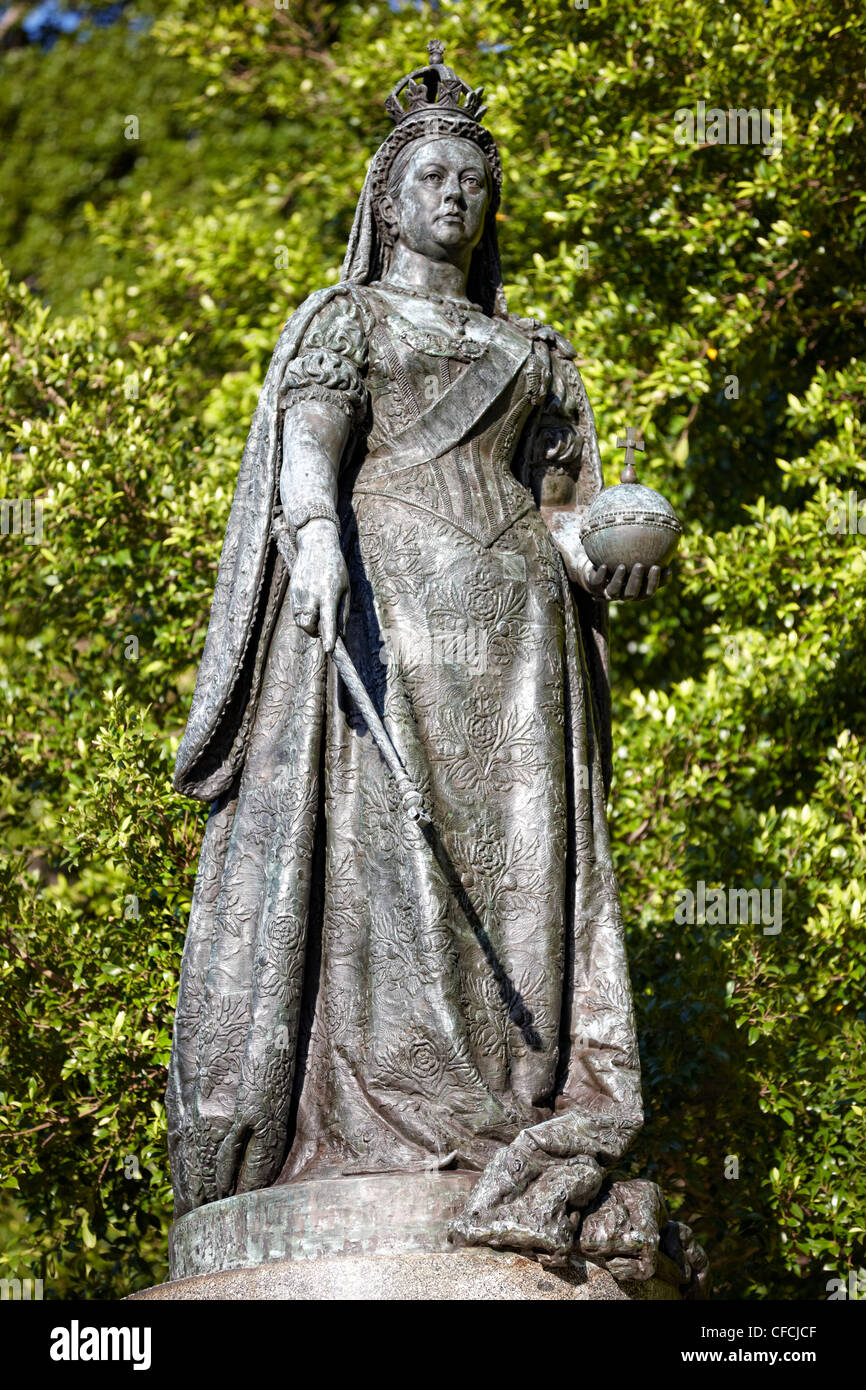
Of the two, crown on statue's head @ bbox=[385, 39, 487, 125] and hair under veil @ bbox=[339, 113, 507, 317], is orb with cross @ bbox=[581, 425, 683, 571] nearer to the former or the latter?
hair under veil @ bbox=[339, 113, 507, 317]

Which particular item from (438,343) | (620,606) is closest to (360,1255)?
(438,343)

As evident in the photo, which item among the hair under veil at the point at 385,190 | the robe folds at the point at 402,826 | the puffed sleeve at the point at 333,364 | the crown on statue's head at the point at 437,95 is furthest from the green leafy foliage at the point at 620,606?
the crown on statue's head at the point at 437,95

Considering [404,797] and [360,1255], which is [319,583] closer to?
[404,797]

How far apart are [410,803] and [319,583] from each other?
30.6 inches

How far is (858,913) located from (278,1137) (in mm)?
5755

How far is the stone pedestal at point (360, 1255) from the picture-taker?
6184 mm

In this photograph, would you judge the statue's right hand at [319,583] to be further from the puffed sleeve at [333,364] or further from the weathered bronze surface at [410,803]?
the puffed sleeve at [333,364]

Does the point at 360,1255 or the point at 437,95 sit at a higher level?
the point at 437,95

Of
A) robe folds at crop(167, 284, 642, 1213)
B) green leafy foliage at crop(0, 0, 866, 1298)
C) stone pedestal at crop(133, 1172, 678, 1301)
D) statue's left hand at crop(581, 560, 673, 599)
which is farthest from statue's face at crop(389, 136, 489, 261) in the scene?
green leafy foliage at crop(0, 0, 866, 1298)

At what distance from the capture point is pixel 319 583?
690 centimetres

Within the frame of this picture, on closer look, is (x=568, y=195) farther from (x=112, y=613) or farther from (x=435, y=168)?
(x=435, y=168)

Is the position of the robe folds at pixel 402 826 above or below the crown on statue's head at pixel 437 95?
below

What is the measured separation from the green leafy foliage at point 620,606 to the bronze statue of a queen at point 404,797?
13.5 ft

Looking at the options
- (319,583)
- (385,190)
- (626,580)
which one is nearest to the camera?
(319,583)
